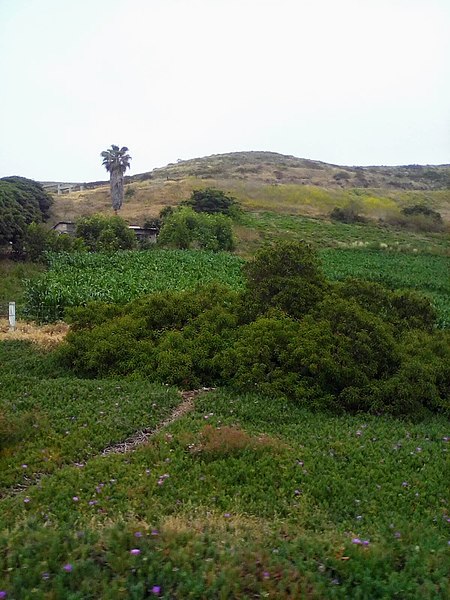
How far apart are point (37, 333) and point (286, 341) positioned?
8.31 m

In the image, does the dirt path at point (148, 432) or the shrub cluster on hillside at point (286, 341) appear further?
the shrub cluster on hillside at point (286, 341)

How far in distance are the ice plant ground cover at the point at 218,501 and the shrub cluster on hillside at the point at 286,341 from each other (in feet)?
1.98

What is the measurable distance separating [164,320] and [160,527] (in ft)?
29.1

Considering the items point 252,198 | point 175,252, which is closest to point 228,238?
point 175,252

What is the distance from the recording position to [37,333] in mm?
16250

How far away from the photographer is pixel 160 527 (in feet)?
15.5

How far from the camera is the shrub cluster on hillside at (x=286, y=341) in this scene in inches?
404

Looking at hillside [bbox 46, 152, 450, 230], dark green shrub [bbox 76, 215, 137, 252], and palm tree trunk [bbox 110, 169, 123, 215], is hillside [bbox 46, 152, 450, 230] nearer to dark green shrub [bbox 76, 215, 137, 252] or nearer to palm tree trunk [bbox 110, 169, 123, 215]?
palm tree trunk [bbox 110, 169, 123, 215]

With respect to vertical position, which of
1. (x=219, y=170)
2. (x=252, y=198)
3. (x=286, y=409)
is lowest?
(x=286, y=409)

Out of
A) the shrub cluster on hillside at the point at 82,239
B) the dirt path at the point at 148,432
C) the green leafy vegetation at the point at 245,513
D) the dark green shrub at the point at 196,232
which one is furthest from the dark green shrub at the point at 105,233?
the green leafy vegetation at the point at 245,513

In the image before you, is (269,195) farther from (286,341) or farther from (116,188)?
(286,341)

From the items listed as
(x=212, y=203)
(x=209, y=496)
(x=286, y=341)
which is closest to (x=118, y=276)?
(x=286, y=341)

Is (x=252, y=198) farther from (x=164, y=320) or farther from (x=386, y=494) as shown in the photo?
(x=386, y=494)

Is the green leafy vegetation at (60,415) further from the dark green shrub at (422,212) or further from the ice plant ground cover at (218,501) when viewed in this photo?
the dark green shrub at (422,212)
